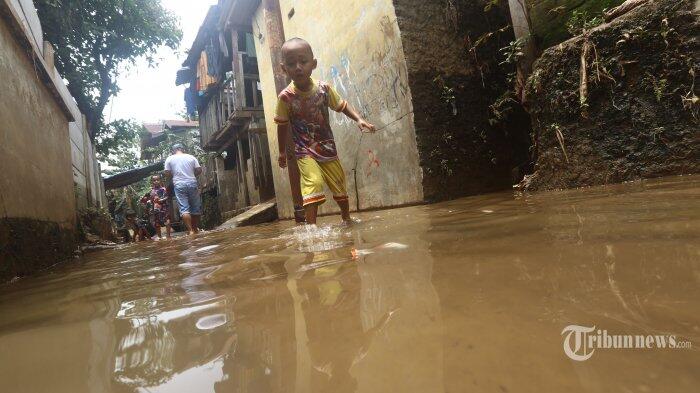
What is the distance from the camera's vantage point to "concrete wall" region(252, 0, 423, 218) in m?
3.85

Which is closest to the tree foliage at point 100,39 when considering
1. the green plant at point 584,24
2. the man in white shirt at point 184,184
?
the man in white shirt at point 184,184

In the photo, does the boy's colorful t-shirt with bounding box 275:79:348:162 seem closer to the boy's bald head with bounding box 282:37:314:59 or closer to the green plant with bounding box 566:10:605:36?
the boy's bald head with bounding box 282:37:314:59

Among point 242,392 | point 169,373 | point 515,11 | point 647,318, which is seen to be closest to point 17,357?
point 169,373

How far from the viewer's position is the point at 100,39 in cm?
1079

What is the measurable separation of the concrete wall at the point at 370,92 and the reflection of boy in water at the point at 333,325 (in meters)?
2.86

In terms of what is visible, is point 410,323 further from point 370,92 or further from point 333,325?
point 370,92

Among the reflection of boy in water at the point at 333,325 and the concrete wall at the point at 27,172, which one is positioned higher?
the concrete wall at the point at 27,172

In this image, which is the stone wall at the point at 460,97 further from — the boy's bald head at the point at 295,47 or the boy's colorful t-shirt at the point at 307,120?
the boy's bald head at the point at 295,47

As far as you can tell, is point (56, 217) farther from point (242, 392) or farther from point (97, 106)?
point (97, 106)

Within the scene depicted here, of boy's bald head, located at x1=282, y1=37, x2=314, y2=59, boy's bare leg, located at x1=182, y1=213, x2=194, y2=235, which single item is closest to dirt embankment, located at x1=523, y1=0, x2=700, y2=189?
boy's bald head, located at x1=282, y1=37, x2=314, y2=59

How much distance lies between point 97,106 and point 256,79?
17.8ft

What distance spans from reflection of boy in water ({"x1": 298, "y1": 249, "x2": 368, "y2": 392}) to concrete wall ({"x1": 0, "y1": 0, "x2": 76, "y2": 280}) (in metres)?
2.17

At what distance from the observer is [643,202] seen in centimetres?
157

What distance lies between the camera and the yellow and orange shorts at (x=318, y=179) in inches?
106
